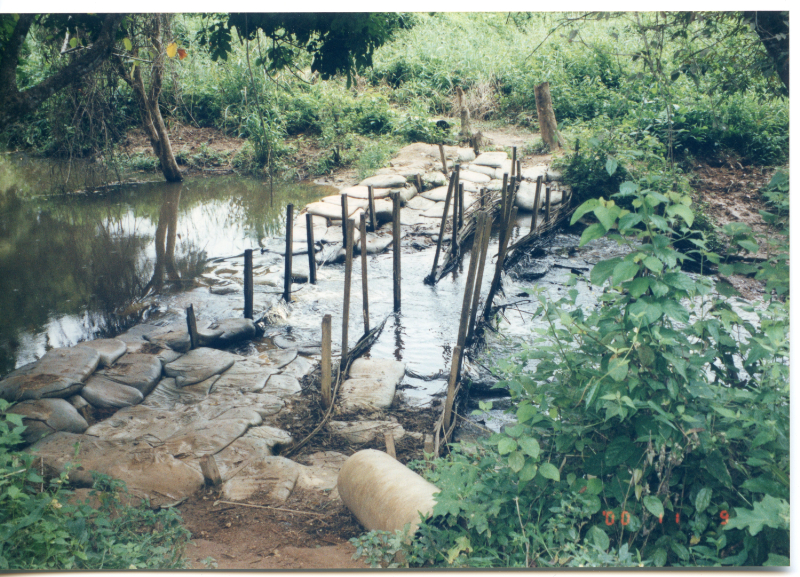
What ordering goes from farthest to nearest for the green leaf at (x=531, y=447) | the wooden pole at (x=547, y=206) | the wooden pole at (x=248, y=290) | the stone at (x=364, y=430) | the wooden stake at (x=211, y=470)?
the wooden pole at (x=547, y=206)
the wooden pole at (x=248, y=290)
the stone at (x=364, y=430)
the wooden stake at (x=211, y=470)
the green leaf at (x=531, y=447)

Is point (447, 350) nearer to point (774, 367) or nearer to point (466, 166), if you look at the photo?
point (774, 367)

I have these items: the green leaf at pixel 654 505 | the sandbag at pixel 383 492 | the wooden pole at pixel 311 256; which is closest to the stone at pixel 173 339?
the wooden pole at pixel 311 256

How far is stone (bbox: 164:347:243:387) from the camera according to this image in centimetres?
457

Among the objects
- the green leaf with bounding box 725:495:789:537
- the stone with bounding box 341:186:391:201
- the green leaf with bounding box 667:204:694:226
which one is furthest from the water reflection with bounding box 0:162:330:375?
the green leaf with bounding box 725:495:789:537

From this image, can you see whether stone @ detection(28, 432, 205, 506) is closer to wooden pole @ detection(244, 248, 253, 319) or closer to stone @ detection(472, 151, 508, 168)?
wooden pole @ detection(244, 248, 253, 319)

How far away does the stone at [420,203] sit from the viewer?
373 inches

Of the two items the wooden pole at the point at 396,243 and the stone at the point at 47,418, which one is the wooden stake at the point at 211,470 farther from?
the wooden pole at the point at 396,243

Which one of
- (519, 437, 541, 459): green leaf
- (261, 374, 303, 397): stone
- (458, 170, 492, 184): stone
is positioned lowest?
(261, 374, 303, 397): stone

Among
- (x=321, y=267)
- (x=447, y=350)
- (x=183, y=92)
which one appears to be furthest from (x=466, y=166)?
(x=447, y=350)

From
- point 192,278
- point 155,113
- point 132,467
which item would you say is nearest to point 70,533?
point 132,467

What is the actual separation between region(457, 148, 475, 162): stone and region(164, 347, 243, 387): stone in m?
7.33

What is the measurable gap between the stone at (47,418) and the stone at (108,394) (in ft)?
0.84

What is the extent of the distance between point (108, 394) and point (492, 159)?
834 centimetres

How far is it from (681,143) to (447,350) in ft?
18.2
